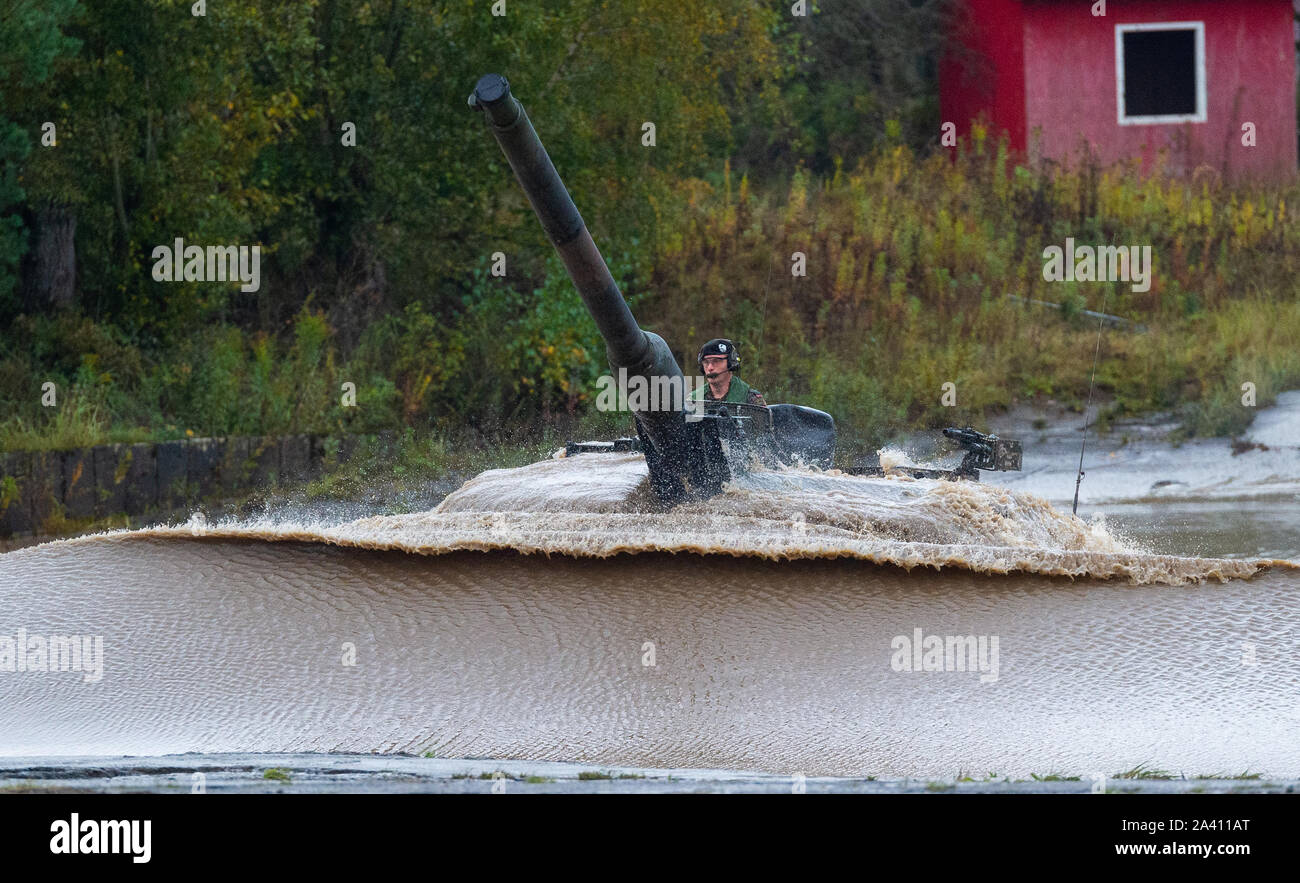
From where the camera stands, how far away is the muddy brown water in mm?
3221

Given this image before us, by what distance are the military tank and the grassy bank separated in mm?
8852

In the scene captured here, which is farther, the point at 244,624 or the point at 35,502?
the point at 35,502

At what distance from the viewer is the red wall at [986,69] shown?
22.7m

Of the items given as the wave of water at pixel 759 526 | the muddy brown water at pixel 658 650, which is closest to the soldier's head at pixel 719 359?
the wave of water at pixel 759 526

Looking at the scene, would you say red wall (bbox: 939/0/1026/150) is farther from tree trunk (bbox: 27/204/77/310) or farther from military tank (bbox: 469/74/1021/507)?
military tank (bbox: 469/74/1021/507)

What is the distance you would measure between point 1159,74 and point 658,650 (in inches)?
868

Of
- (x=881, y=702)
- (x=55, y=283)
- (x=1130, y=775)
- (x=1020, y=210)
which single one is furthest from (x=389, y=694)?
(x=1020, y=210)

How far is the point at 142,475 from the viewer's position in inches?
510

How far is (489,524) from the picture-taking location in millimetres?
4027

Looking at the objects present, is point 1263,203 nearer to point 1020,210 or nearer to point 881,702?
point 1020,210

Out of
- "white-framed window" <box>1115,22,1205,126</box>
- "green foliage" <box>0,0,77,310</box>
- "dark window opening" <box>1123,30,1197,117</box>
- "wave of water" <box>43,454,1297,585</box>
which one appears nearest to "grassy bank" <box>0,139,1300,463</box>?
"green foliage" <box>0,0,77,310</box>

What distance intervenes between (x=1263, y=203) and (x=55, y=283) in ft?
47.6

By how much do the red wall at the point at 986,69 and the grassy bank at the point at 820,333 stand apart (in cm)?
246

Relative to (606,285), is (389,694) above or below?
below
